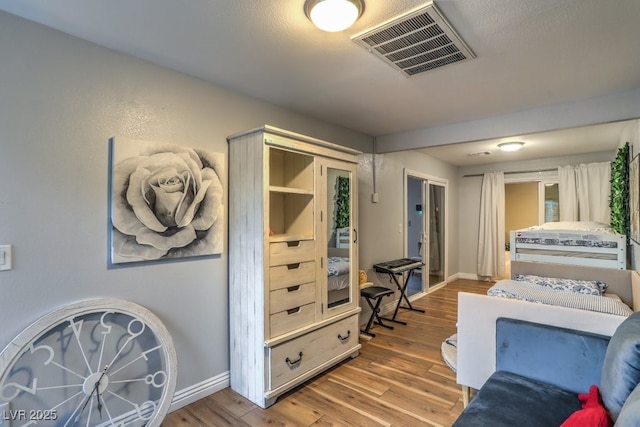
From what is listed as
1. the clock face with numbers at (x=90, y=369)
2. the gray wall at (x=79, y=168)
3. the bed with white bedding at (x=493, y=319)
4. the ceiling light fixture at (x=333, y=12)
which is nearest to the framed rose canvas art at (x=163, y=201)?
the gray wall at (x=79, y=168)

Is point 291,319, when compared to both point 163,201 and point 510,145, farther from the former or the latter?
point 510,145

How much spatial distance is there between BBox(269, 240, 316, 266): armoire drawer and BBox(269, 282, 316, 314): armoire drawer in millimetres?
201

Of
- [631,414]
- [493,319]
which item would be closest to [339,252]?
[493,319]

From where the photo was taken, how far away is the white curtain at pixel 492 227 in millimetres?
6031

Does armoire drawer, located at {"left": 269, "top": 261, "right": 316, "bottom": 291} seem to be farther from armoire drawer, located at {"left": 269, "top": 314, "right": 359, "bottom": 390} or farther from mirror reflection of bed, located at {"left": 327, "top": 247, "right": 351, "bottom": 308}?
armoire drawer, located at {"left": 269, "top": 314, "right": 359, "bottom": 390}

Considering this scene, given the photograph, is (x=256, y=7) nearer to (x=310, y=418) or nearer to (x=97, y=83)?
(x=97, y=83)

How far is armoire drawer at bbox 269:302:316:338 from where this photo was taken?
7.34ft

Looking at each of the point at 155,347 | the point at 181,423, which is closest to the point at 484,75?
the point at 155,347

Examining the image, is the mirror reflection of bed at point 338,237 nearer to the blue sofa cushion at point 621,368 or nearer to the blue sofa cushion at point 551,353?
the blue sofa cushion at point 551,353

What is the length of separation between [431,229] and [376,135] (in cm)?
253

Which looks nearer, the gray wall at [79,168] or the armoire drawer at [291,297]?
the gray wall at [79,168]

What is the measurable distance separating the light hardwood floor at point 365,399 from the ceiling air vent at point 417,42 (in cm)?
227

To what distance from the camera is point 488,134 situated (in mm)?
3156

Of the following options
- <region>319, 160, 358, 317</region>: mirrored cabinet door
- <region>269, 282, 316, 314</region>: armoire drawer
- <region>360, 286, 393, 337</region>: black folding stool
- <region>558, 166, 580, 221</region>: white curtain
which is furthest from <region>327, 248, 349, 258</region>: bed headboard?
<region>558, 166, 580, 221</region>: white curtain
